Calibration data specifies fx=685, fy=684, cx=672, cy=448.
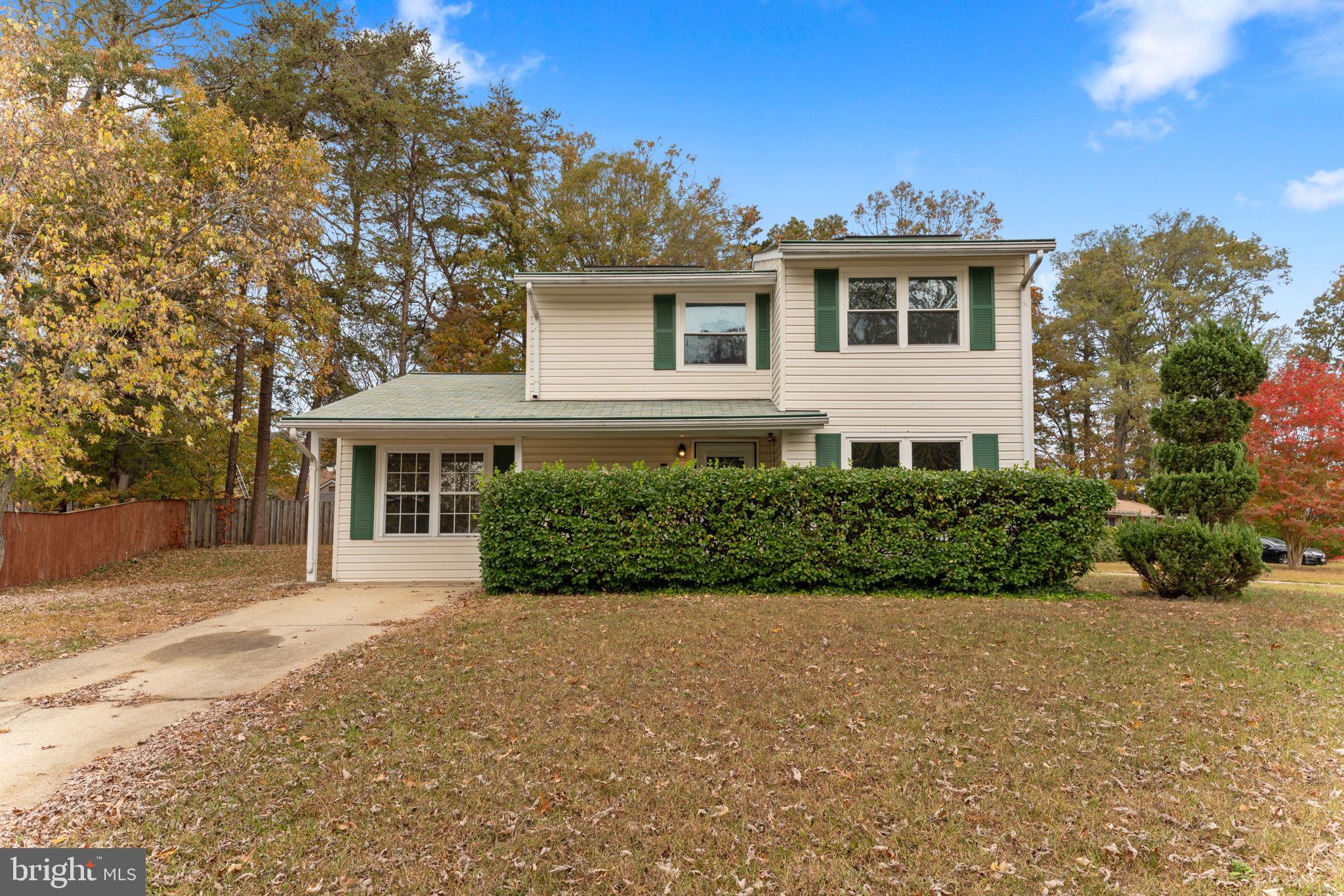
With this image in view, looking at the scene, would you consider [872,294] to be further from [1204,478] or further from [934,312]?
[1204,478]

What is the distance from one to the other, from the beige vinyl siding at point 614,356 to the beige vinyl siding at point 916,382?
4.50 ft

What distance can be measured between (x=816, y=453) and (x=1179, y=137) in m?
14.3

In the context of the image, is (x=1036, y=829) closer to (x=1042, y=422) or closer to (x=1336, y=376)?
(x=1336, y=376)

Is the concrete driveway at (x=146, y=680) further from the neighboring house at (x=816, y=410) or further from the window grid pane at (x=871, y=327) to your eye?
the window grid pane at (x=871, y=327)

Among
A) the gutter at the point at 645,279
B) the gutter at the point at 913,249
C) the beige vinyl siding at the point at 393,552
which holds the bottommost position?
the beige vinyl siding at the point at 393,552

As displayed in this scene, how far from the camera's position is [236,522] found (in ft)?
64.7

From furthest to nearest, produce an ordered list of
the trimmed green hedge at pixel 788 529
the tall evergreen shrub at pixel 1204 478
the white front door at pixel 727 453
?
the white front door at pixel 727 453, the trimmed green hedge at pixel 788 529, the tall evergreen shrub at pixel 1204 478

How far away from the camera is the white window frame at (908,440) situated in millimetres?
→ 11344

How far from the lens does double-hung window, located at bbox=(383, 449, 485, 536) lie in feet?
38.7

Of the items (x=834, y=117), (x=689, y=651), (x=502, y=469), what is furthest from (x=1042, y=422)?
(x=689, y=651)

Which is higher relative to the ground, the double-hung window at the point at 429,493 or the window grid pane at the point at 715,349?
the window grid pane at the point at 715,349

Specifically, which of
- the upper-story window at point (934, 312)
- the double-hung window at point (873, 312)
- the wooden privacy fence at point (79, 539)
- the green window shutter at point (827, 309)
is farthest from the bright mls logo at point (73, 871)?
the wooden privacy fence at point (79, 539)

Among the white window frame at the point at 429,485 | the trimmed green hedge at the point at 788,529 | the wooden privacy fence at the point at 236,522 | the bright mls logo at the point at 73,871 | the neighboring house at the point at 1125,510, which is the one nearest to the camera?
the bright mls logo at the point at 73,871

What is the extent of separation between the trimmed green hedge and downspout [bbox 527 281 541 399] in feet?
11.3
